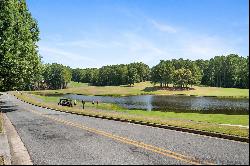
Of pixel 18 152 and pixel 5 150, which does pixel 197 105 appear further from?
pixel 18 152

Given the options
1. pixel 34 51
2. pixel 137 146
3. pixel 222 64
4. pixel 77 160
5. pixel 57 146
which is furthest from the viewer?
pixel 222 64

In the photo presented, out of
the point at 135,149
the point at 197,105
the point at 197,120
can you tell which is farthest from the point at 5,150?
the point at 197,105

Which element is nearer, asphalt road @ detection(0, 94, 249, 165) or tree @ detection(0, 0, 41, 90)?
asphalt road @ detection(0, 94, 249, 165)

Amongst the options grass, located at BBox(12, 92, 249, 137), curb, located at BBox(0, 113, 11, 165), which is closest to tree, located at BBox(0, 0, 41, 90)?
grass, located at BBox(12, 92, 249, 137)

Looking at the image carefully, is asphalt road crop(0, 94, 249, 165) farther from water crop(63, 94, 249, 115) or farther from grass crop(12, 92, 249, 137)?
water crop(63, 94, 249, 115)

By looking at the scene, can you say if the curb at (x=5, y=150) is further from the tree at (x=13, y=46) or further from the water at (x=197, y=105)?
the water at (x=197, y=105)

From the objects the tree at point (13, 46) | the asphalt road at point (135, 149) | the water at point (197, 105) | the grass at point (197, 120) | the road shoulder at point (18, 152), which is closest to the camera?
the asphalt road at point (135, 149)

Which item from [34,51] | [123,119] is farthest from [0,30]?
[123,119]

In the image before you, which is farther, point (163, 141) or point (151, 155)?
point (163, 141)

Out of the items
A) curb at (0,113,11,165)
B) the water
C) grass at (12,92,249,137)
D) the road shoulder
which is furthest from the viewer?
the water

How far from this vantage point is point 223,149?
12.9 meters

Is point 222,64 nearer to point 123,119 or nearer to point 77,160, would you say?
point 123,119

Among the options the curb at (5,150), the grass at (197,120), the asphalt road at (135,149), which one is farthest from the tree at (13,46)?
the asphalt road at (135,149)

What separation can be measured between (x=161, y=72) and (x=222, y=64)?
39089 millimetres
